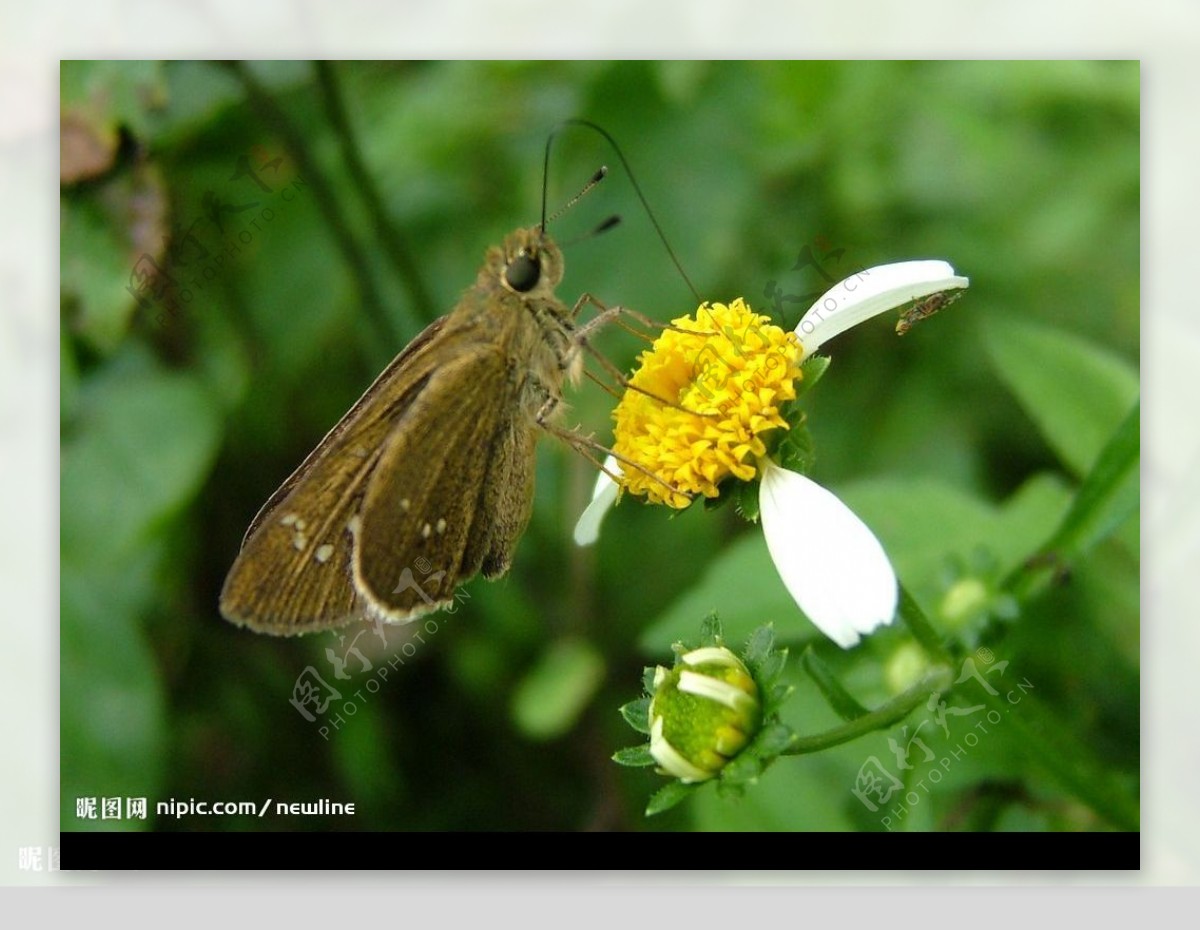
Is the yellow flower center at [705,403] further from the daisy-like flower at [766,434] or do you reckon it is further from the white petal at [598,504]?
the white petal at [598,504]

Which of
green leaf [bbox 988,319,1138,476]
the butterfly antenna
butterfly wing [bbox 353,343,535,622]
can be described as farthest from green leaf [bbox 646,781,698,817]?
the butterfly antenna

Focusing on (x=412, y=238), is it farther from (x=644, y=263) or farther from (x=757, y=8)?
(x=757, y=8)

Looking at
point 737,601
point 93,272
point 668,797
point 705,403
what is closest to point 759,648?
point 668,797

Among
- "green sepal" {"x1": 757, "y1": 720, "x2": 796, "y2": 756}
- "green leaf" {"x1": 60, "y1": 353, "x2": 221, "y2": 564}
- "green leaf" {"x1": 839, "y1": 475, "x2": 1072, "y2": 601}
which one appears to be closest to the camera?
"green sepal" {"x1": 757, "y1": 720, "x2": 796, "y2": 756}

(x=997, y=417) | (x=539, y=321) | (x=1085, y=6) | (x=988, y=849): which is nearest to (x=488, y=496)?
(x=539, y=321)

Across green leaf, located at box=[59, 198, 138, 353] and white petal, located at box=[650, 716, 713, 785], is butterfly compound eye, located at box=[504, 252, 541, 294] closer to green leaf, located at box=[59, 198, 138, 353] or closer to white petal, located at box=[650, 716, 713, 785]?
white petal, located at box=[650, 716, 713, 785]

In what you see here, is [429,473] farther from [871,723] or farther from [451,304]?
[451,304]
